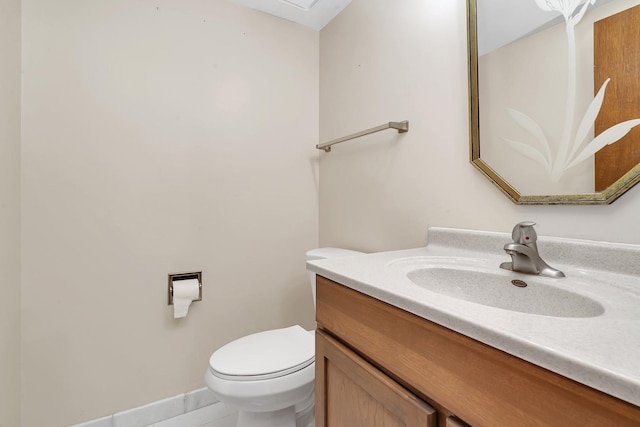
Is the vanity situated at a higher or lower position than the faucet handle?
lower

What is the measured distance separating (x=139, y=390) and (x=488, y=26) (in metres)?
2.05

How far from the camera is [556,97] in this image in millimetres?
825

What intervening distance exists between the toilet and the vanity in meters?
0.25

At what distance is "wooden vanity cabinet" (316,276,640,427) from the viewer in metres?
0.35

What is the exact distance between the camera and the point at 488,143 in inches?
38.8

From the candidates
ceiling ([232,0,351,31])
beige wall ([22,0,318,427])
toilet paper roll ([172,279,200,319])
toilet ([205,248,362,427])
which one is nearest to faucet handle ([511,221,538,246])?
toilet ([205,248,362,427])

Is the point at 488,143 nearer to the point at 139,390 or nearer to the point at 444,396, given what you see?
the point at 444,396

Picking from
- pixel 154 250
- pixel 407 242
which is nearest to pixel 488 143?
pixel 407 242

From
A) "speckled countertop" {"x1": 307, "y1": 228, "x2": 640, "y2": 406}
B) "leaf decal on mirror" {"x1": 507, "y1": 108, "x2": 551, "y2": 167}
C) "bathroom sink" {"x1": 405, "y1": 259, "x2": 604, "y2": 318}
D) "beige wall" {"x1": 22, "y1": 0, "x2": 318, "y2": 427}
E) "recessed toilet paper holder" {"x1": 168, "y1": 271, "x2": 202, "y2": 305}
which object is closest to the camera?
"speckled countertop" {"x1": 307, "y1": 228, "x2": 640, "y2": 406}

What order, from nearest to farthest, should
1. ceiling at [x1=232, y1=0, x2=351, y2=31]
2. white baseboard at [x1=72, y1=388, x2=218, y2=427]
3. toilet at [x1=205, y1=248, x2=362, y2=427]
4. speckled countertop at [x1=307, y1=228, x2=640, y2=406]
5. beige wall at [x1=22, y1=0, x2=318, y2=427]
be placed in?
speckled countertop at [x1=307, y1=228, x2=640, y2=406]
toilet at [x1=205, y1=248, x2=362, y2=427]
beige wall at [x1=22, y1=0, x2=318, y2=427]
white baseboard at [x1=72, y1=388, x2=218, y2=427]
ceiling at [x1=232, y1=0, x2=351, y2=31]

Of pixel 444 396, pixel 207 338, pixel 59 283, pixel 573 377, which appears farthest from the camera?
pixel 207 338

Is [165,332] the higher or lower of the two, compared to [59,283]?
lower

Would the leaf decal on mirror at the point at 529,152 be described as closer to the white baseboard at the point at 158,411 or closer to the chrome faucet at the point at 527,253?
the chrome faucet at the point at 527,253

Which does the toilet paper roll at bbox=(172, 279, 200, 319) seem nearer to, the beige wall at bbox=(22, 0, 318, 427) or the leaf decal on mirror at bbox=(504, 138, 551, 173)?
the beige wall at bbox=(22, 0, 318, 427)
